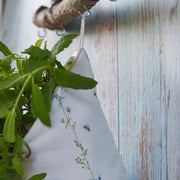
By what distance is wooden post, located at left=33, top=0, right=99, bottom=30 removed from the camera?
492mm

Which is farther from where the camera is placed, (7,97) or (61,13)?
(61,13)

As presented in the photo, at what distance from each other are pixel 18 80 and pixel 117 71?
290 mm

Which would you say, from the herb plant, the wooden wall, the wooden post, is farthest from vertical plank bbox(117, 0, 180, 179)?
the herb plant

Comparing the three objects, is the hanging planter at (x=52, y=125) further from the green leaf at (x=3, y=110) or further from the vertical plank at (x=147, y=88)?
the vertical plank at (x=147, y=88)

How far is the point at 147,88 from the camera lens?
1.64 ft

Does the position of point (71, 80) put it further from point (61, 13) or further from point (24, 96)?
point (61, 13)


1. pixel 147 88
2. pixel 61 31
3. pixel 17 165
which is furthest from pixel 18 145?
pixel 61 31

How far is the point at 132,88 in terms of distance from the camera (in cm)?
52

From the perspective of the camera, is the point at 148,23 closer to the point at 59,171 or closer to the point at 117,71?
the point at 117,71

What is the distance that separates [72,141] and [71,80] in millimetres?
80

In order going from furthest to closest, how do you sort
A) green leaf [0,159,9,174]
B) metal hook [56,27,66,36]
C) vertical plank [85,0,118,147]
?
metal hook [56,27,66,36]
vertical plank [85,0,118,147]
green leaf [0,159,9,174]

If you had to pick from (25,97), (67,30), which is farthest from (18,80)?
(67,30)

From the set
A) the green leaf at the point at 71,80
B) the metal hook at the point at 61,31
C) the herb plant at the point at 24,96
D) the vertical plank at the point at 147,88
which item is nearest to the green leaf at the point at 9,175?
the herb plant at the point at 24,96

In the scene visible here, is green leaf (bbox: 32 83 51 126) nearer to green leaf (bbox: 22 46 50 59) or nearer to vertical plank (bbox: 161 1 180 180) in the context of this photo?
green leaf (bbox: 22 46 50 59)
